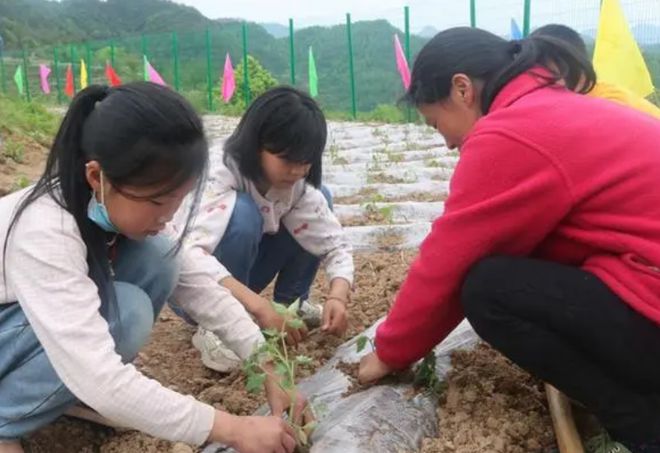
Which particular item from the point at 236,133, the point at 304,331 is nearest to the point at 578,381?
the point at 304,331

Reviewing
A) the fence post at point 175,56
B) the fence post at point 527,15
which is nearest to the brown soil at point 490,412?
the fence post at point 527,15

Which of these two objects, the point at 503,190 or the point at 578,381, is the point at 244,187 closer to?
the point at 503,190

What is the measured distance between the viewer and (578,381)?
151cm

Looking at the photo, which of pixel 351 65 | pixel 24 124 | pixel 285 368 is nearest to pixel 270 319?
pixel 285 368

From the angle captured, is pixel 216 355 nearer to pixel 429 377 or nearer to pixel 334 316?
pixel 334 316

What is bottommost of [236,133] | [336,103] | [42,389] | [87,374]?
[336,103]

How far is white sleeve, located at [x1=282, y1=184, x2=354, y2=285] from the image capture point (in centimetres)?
245

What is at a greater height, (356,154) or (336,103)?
(356,154)

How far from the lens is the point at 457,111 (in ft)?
6.04

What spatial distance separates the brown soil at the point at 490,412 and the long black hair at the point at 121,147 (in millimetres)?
732

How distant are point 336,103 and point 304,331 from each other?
1187 centimetres

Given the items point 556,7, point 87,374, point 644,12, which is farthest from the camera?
point 556,7

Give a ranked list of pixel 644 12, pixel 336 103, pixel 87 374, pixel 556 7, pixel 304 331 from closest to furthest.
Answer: pixel 87 374 < pixel 304 331 < pixel 644 12 < pixel 556 7 < pixel 336 103

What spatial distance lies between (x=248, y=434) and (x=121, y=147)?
23.3 inches
